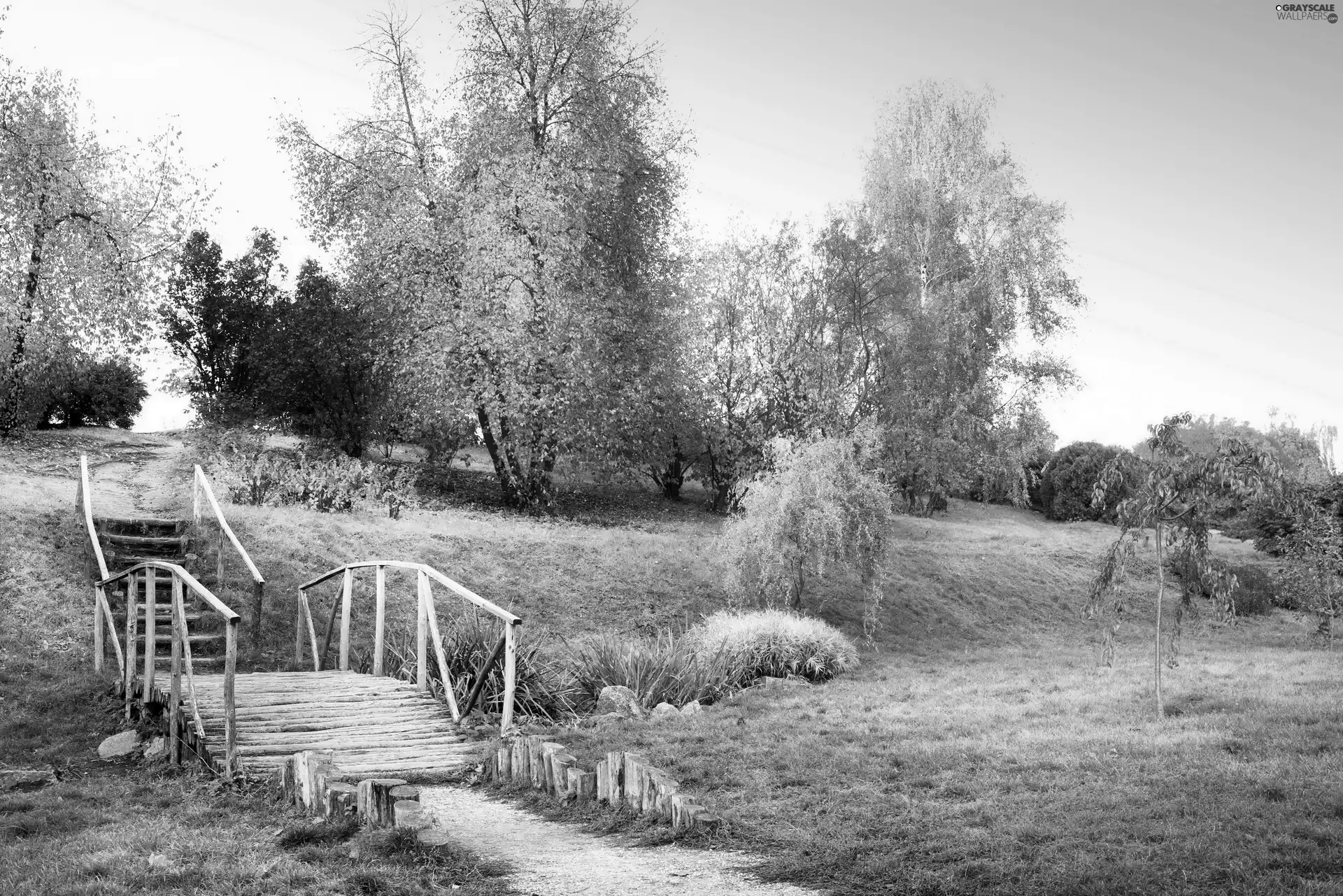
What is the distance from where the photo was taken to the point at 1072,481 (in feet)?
115

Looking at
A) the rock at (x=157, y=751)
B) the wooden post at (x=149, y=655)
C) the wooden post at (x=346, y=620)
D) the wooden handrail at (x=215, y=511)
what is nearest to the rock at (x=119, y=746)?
the rock at (x=157, y=751)

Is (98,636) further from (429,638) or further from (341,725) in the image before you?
(341,725)

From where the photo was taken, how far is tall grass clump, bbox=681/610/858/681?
14.2 meters

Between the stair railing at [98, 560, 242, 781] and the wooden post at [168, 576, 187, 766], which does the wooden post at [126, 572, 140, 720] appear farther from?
the wooden post at [168, 576, 187, 766]

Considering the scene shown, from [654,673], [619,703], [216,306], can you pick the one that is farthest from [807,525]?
[216,306]

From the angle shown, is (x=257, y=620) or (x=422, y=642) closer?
(x=422, y=642)

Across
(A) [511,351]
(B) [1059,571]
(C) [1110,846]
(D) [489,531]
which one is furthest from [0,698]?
(B) [1059,571]

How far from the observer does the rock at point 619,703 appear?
1123 centimetres

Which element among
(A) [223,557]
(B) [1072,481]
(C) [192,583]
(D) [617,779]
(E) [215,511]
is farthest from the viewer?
(B) [1072,481]

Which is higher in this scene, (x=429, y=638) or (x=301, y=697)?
(x=429, y=638)

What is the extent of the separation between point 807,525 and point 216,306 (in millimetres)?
20668

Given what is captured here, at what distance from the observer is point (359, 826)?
6.62 meters

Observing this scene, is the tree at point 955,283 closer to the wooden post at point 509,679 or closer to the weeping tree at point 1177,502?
the weeping tree at point 1177,502

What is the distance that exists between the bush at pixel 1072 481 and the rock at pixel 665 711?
26079mm
